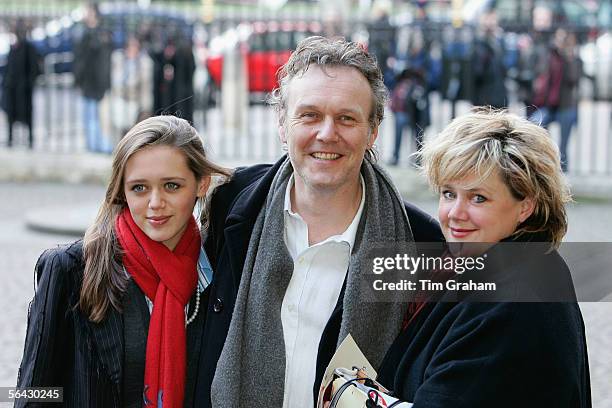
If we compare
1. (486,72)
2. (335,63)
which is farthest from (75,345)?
(486,72)

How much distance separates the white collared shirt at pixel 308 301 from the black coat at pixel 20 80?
10470 millimetres

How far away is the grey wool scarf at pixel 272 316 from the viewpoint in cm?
294

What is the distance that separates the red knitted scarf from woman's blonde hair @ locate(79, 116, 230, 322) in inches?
1.6

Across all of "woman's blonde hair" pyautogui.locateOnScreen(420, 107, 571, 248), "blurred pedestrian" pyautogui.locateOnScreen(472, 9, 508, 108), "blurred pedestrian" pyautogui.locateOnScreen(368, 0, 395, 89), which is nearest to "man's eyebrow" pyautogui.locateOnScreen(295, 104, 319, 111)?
"woman's blonde hair" pyautogui.locateOnScreen(420, 107, 571, 248)

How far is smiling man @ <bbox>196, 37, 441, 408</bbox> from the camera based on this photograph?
297cm

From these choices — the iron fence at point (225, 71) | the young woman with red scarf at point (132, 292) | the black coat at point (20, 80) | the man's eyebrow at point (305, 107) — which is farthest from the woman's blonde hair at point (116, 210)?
the black coat at point (20, 80)

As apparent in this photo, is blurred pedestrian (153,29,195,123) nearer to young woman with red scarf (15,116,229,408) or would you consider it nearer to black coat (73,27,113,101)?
black coat (73,27,113,101)

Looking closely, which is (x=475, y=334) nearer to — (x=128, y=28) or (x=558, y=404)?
(x=558, y=404)

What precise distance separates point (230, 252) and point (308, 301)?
26 cm

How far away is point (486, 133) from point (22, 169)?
35.9 ft

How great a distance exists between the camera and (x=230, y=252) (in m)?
3.08

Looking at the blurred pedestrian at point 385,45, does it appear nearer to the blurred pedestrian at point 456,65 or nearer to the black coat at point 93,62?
the blurred pedestrian at point 456,65

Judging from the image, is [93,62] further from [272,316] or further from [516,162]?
[516,162]

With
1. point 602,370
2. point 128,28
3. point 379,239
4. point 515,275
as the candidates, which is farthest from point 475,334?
point 128,28
